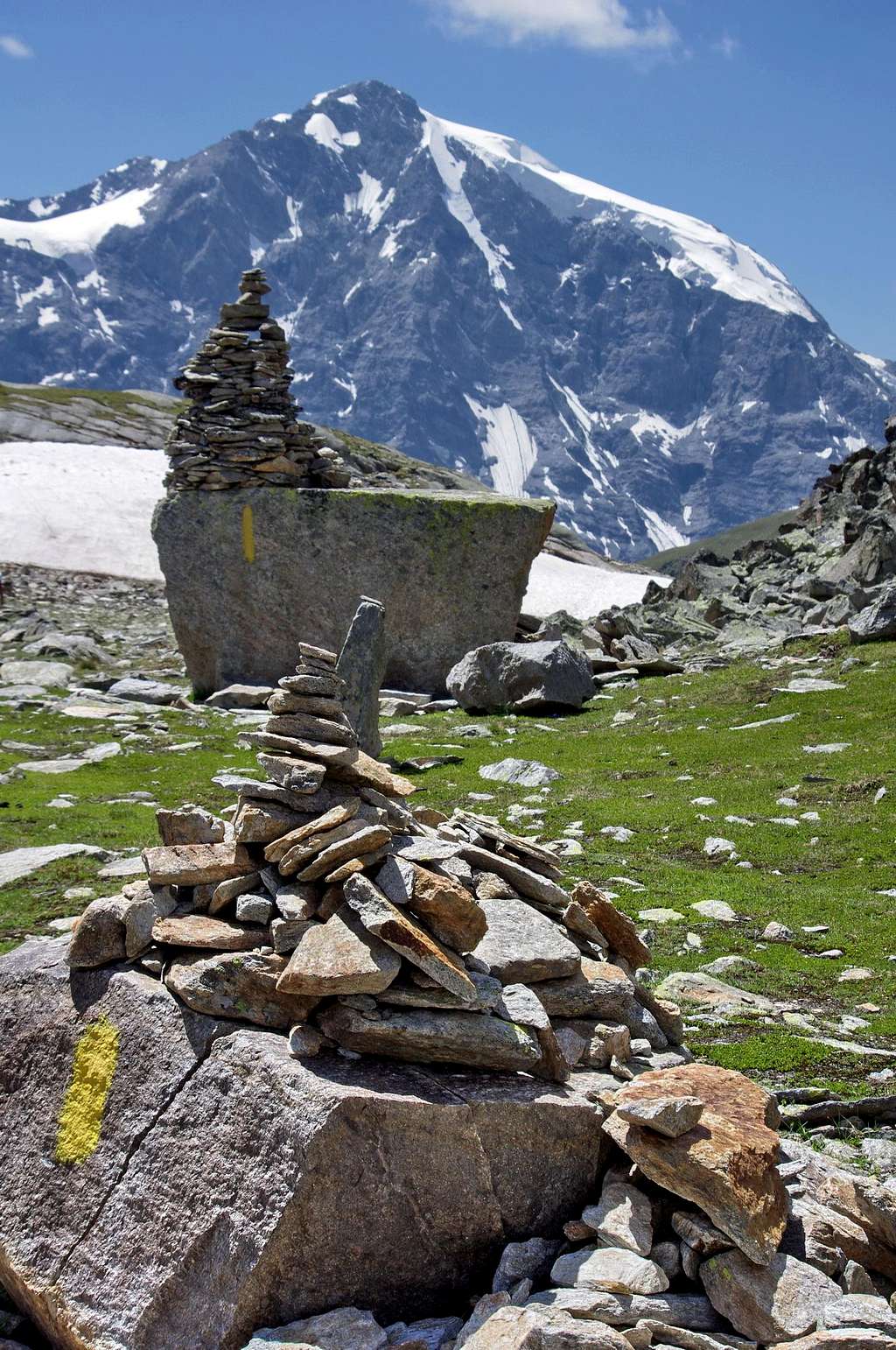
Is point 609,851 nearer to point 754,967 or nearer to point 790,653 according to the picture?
point 754,967

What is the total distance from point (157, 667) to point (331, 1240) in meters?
31.2

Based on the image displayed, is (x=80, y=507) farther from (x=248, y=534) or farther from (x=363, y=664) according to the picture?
(x=363, y=664)

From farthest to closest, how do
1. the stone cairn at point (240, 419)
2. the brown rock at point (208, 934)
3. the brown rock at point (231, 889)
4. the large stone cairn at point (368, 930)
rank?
the stone cairn at point (240, 419), the brown rock at point (231, 889), the brown rock at point (208, 934), the large stone cairn at point (368, 930)

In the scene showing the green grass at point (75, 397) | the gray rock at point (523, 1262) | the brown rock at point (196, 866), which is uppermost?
the green grass at point (75, 397)

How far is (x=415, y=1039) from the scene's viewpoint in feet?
23.3

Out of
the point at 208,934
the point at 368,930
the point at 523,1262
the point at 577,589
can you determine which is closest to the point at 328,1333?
the point at 523,1262

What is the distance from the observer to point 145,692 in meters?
30.8

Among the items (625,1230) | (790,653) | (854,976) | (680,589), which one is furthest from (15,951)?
(680,589)

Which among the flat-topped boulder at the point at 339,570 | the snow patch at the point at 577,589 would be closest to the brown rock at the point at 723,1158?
the flat-topped boulder at the point at 339,570

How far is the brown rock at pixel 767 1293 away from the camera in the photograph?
20.4ft

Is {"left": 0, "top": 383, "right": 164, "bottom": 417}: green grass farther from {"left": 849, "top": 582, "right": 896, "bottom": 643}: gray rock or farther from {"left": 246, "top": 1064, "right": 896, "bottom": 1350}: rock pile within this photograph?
{"left": 246, "top": 1064, "right": 896, "bottom": 1350}: rock pile

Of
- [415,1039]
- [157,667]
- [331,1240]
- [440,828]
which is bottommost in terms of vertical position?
[157,667]

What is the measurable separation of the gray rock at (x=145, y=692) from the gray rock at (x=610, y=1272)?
24.3 meters

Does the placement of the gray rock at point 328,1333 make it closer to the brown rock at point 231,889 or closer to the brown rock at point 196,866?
the brown rock at point 231,889
